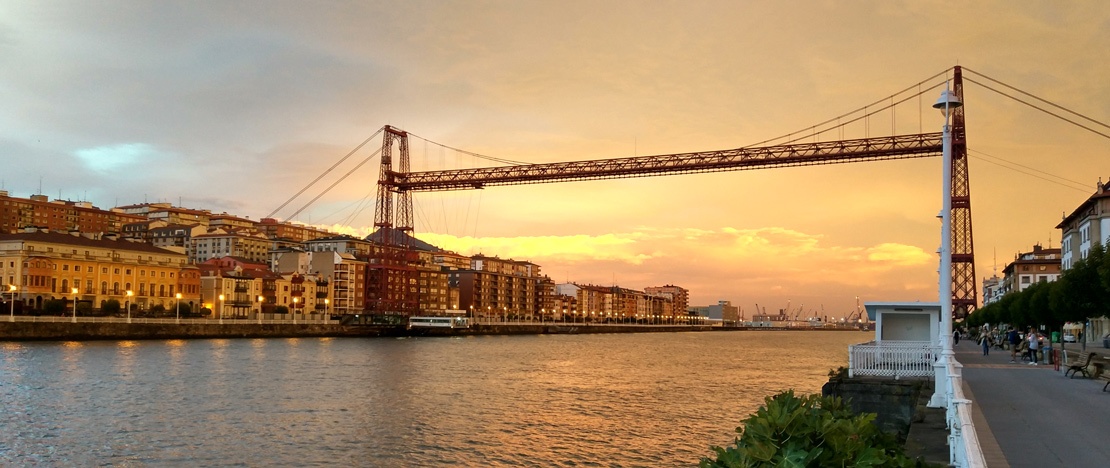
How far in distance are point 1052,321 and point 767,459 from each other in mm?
34796

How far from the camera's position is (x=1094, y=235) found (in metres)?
47.7

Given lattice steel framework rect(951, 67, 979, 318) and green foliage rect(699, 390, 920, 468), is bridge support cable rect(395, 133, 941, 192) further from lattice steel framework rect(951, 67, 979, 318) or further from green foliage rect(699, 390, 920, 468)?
green foliage rect(699, 390, 920, 468)

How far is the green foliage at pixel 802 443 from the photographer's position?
5.26 meters

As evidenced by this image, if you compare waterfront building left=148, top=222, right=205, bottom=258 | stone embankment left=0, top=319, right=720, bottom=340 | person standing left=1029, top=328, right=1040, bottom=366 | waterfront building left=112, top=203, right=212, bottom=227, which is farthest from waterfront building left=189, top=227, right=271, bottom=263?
person standing left=1029, top=328, right=1040, bottom=366

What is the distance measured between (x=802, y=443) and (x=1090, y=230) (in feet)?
168

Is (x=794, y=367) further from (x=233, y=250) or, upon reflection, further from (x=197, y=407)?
(x=233, y=250)

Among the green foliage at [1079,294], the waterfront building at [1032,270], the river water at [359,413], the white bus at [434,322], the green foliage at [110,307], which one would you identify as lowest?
the white bus at [434,322]

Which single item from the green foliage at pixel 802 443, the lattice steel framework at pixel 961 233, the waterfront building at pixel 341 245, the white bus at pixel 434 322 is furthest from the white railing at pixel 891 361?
the waterfront building at pixel 341 245

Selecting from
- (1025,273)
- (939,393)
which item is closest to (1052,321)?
(939,393)

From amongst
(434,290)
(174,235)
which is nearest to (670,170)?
(434,290)

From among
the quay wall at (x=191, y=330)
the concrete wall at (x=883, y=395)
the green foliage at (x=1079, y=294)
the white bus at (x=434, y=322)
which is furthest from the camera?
the white bus at (x=434, y=322)

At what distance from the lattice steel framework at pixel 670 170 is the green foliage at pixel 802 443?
36815mm

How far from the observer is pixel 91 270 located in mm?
71938

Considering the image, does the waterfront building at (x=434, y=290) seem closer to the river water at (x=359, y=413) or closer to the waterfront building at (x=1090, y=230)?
the waterfront building at (x=1090, y=230)
